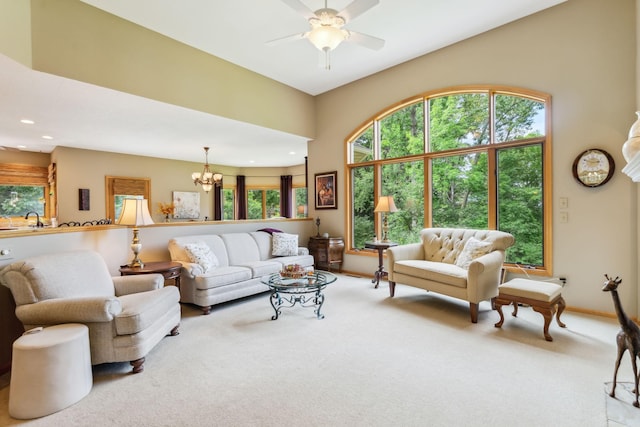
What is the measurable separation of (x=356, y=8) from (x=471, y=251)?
9.71ft

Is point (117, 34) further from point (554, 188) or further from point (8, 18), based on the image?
point (554, 188)

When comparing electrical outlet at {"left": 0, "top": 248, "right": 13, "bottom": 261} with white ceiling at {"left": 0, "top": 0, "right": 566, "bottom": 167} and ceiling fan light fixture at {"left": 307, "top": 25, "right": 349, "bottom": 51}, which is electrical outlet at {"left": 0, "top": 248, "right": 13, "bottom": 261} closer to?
white ceiling at {"left": 0, "top": 0, "right": 566, "bottom": 167}

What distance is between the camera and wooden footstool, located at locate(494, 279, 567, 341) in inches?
109

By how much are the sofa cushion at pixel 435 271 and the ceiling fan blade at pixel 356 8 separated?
2871 mm

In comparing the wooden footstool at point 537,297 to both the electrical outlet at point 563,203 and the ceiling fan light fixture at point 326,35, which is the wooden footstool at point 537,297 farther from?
the ceiling fan light fixture at point 326,35

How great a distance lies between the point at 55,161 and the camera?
6812mm

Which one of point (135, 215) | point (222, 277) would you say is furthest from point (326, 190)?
point (135, 215)

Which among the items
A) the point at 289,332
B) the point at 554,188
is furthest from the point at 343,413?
the point at 554,188

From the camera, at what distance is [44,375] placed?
1.84 m

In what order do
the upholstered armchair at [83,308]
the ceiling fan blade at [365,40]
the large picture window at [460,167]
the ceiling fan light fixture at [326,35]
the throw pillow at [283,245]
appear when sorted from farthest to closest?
the throw pillow at [283,245], the large picture window at [460,167], the ceiling fan blade at [365,40], the ceiling fan light fixture at [326,35], the upholstered armchair at [83,308]

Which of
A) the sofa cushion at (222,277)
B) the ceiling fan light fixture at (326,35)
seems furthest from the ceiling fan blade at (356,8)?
the sofa cushion at (222,277)

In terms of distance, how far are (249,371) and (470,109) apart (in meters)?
4.48

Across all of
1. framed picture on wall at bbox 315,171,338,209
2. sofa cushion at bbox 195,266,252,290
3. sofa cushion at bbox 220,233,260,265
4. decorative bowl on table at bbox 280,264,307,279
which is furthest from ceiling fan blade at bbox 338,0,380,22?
framed picture on wall at bbox 315,171,338,209

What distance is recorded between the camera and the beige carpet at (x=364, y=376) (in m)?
1.81
